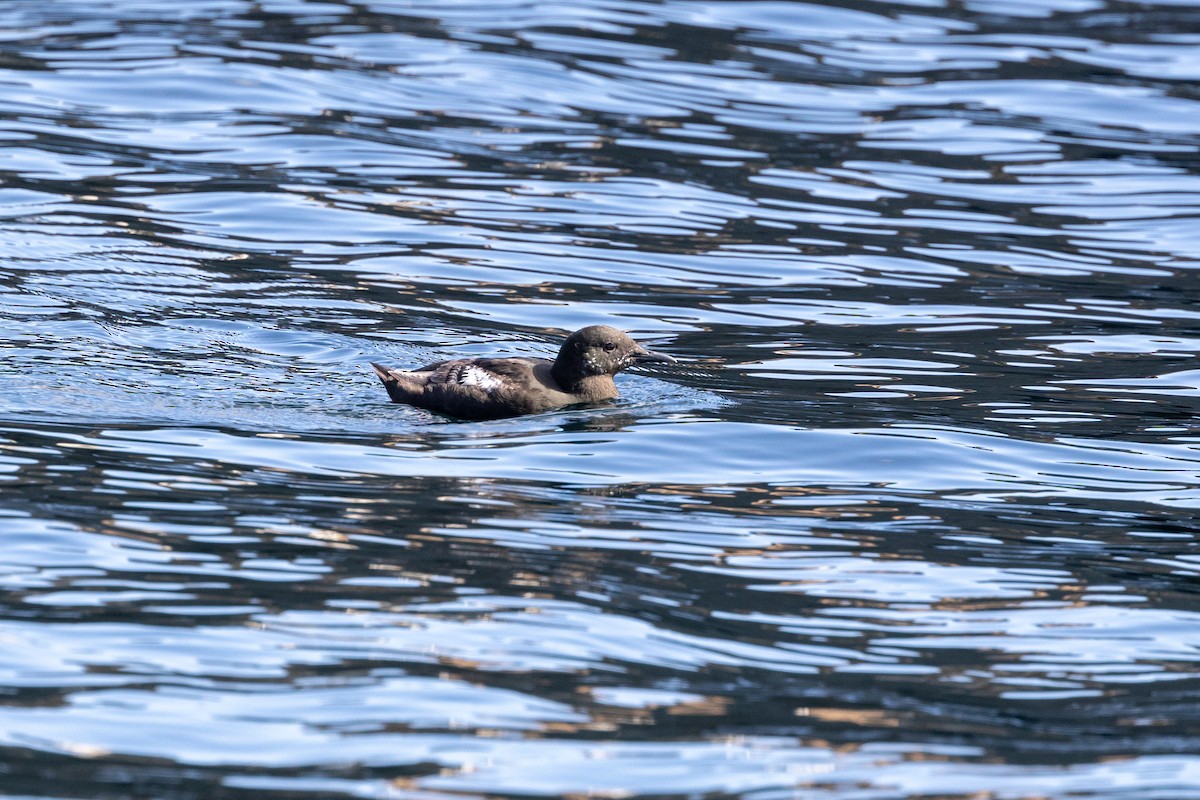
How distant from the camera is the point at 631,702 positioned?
6086 mm

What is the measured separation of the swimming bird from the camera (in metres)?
10.2

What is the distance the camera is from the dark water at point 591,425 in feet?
19.3

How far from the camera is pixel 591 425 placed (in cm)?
1032

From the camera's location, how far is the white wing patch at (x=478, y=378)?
1026 cm

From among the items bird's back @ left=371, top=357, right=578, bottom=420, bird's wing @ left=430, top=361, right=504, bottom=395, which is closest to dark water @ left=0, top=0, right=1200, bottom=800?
bird's back @ left=371, top=357, right=578, bottom=420

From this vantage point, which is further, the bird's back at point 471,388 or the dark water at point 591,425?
the bird's back at point 471,388

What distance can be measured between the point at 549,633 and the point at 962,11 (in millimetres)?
21060

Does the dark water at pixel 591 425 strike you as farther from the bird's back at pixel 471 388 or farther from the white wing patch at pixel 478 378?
the white wing patch at pixel 478 378

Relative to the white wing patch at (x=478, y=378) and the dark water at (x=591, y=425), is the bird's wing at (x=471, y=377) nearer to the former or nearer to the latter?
the white wing patch at (x=478, y=378)

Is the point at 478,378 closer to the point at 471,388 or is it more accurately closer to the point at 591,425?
the point at 471,388

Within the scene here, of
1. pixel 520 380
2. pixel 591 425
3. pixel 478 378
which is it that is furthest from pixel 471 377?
pixel 591 425

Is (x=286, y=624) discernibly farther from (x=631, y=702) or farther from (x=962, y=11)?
(x=962, y=11)

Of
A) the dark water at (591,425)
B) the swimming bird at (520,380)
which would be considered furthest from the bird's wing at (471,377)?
the dark water at (591,425)

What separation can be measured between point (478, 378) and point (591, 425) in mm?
755
